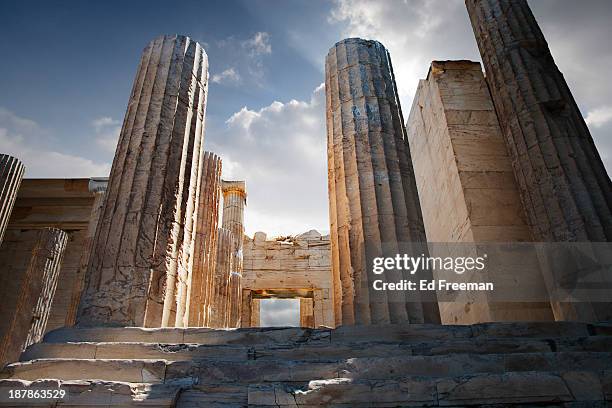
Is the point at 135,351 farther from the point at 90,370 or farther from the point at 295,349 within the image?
the point at 295,349

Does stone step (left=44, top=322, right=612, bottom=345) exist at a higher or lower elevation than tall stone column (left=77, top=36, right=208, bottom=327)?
lower

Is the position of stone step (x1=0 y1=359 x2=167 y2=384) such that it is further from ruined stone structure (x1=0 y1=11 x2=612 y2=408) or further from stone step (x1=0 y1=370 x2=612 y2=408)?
stone step (x1=0 y1=370 x2=612 y2=408)

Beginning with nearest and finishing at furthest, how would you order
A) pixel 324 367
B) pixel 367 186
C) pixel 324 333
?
pixel 324 367
pixel 324 333
pixel 367 186

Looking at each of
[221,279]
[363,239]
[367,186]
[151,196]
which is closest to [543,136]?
[367,186]

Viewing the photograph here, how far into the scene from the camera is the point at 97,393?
3.52 meters

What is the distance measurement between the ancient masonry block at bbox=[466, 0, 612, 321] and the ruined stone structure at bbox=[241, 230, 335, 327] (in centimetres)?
1237

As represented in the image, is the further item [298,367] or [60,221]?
[60,221]

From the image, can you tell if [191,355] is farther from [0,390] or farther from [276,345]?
[0,390]

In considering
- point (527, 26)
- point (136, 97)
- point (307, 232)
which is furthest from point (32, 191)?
point (527, 26)

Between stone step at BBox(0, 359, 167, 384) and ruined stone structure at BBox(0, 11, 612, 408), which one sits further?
stone step at BBox(0, 359, 167, 384)

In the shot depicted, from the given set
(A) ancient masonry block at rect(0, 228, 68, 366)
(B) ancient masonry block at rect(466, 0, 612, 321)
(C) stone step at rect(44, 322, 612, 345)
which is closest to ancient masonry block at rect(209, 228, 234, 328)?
(A) ancient masonry block at rect(0, 228, 68, 366)

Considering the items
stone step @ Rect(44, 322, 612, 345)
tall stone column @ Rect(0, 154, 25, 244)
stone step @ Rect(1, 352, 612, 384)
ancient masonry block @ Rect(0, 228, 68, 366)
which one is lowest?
stone step @ Rect(1, 352, 612, 384)

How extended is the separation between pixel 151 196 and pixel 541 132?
6148 millimetres

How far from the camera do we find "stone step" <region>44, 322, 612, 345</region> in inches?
185
